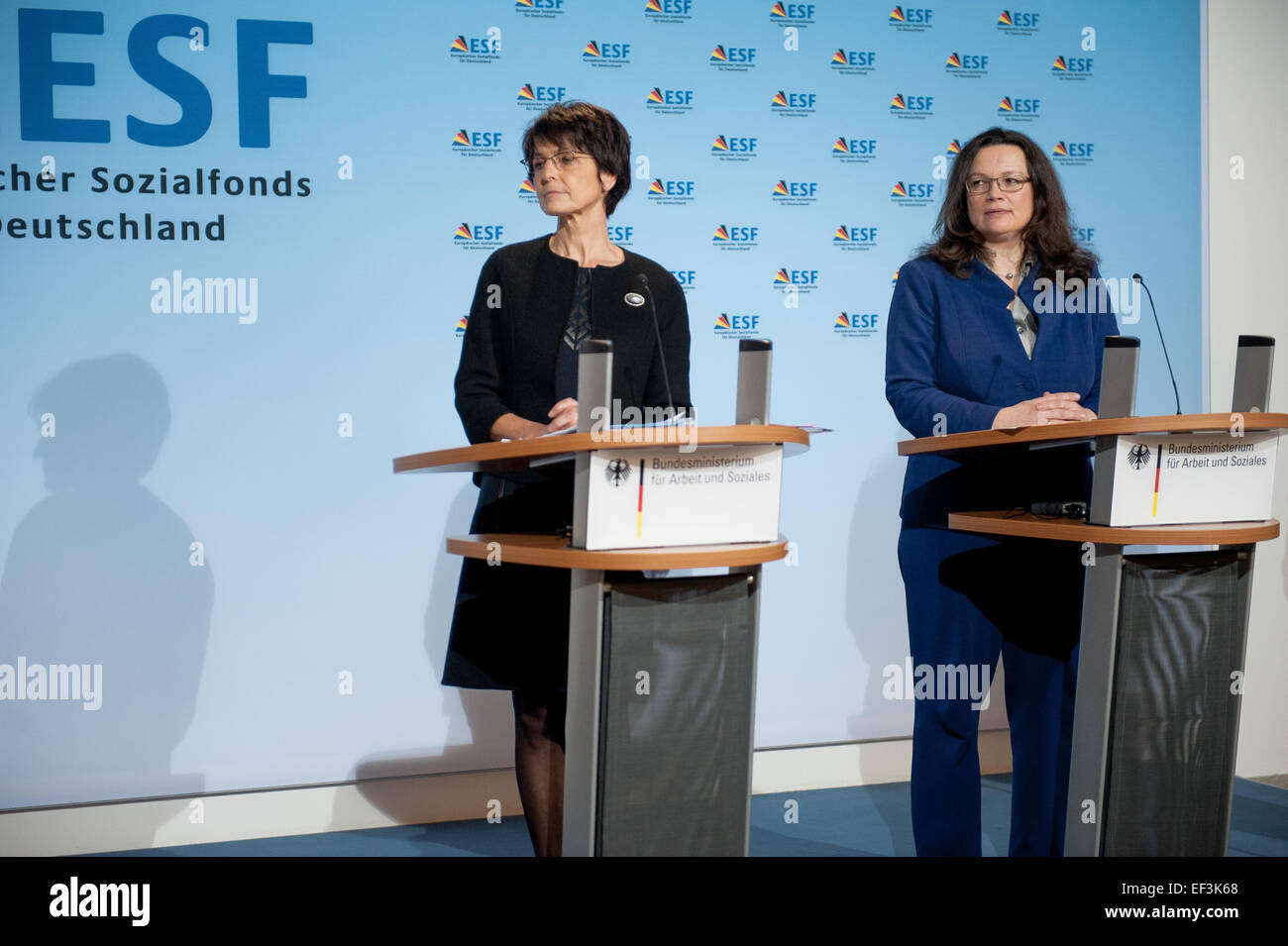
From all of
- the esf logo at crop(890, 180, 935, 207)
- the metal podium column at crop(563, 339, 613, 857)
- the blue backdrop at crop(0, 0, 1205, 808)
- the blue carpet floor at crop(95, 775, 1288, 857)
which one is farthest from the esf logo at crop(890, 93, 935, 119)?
the metal podium column at crop(563, 339, 613, 857)

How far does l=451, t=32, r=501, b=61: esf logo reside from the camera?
3.76m

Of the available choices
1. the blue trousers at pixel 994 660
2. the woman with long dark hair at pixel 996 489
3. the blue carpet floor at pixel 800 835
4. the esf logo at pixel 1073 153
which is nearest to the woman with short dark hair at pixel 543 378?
the woman with long dark hair at pixel 996 489

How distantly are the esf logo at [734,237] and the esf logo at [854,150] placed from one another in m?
0.43

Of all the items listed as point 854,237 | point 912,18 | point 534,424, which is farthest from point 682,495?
point 912,18

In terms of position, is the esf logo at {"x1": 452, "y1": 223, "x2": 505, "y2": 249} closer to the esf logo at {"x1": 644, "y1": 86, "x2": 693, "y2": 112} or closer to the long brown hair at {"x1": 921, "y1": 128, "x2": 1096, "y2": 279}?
the esf logo at {"x1": 644, "y1": 86, "x2": 693, "y2": 112}

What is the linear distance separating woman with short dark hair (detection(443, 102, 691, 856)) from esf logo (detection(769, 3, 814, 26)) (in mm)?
1691

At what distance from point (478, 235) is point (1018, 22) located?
2173 millimetres

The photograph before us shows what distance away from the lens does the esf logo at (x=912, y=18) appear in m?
4.21

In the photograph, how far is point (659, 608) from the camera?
6.54 feet

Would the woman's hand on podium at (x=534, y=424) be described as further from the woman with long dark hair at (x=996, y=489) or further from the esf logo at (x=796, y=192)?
the esf logo at (x=796, y=192)

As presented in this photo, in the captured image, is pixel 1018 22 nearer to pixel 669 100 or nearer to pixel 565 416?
pixel 669 100

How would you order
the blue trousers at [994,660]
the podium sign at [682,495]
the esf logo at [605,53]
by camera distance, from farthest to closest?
the esf logo at [605,53]
the blue trousers at [994,660]
the podium sign at [682,495]

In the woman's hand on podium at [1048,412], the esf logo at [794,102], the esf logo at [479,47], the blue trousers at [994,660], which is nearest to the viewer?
the woman's hand on podium at [1048,412]
